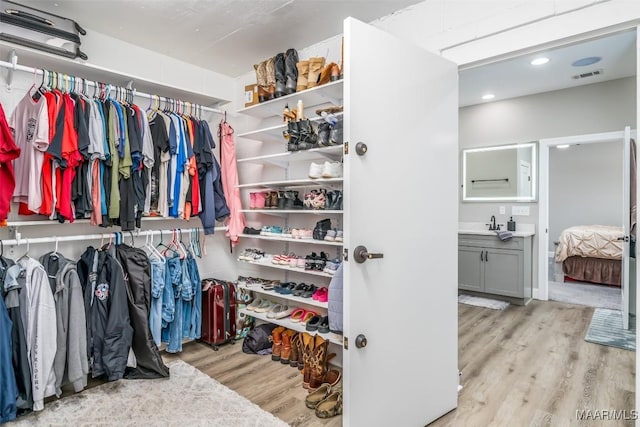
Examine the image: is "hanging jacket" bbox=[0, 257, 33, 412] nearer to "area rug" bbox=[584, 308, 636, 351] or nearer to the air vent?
"area rug" bbox=[584, 308, 636, 351]

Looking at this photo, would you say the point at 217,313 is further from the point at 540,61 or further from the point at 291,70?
the point at 540,61

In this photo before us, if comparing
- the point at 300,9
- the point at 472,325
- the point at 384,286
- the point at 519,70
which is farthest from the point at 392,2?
the point at 472,325

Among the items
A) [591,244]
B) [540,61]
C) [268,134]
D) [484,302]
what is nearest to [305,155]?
[268,134]

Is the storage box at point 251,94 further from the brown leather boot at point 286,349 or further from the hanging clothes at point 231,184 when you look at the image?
the brown leather boot at point 286,349

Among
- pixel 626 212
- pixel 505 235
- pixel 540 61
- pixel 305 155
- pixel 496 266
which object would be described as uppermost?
pixel 540 61

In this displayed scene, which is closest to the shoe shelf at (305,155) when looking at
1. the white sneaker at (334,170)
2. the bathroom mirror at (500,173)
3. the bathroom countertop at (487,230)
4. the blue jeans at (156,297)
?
the white sneaker at (334,170)

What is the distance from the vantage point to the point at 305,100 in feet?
9.04

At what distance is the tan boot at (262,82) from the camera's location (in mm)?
2863

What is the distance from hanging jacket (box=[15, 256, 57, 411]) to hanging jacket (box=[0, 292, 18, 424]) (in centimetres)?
11

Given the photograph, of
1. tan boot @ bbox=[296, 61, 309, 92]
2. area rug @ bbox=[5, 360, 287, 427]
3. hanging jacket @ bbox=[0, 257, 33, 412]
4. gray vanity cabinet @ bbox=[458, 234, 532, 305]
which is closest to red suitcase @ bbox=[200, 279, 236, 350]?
area rug @ bbox=[5, 360, 287, 427]

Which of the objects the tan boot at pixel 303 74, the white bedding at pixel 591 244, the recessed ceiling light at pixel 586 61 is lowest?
the white bedding at pixel 591 244

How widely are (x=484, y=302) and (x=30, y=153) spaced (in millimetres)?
4656

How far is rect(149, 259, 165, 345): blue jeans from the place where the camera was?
2641mm

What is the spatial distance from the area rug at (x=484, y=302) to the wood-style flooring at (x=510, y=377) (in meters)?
0.62
